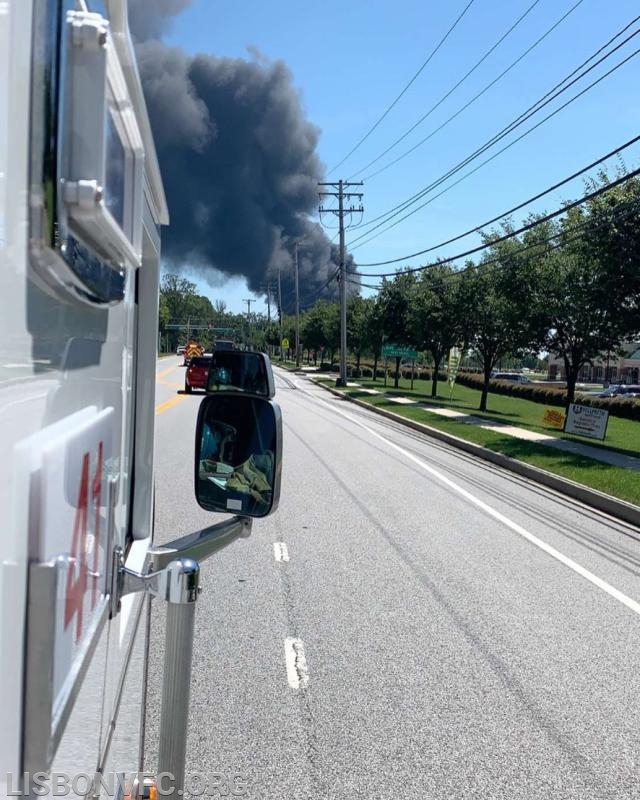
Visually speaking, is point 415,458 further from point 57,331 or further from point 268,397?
point 57,331

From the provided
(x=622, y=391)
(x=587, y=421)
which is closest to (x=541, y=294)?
(x=587, y=421)

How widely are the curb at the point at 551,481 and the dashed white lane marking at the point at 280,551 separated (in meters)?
5.21

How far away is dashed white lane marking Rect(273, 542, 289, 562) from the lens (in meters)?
8.48

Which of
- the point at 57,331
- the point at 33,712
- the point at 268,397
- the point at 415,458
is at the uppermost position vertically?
the point at 57,331

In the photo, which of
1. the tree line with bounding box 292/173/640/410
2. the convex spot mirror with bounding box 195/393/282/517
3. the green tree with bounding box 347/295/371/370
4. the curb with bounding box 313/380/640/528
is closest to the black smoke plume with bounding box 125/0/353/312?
the green tree with bounding box 347/295/371/370

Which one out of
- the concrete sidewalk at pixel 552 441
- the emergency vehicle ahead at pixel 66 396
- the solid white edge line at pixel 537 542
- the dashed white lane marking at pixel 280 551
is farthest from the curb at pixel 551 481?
the emergency vehicle ahead at pixel 66 396

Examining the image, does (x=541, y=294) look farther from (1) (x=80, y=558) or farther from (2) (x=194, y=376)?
(1) (x=80, y=558)

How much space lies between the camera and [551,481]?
15125 millimetres

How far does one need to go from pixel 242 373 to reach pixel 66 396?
101cm

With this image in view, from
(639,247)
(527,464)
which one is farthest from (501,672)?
(639,247)

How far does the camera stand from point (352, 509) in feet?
37.4

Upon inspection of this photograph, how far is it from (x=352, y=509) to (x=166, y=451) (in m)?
6.08

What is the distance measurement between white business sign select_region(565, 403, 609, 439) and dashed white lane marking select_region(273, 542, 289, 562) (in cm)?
1359

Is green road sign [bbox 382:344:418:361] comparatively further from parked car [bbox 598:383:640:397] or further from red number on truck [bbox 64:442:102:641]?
red number on truck [bbox 64:442:102:641]
